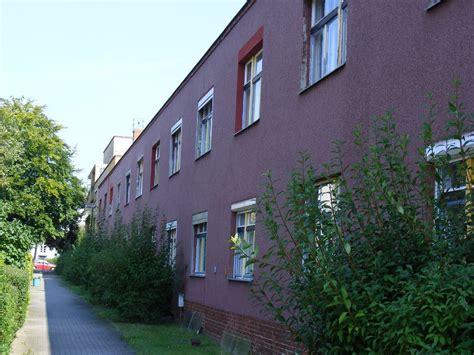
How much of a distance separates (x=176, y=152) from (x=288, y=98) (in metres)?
10.0

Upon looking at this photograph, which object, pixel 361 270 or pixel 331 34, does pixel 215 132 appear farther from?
pixel 361 270

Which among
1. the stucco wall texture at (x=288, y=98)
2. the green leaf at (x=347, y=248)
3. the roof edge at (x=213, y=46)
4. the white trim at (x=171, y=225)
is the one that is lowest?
the green leaf at (x=347, y=248)

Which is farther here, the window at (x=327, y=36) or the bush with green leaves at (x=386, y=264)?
the window at (x=327, y=36)

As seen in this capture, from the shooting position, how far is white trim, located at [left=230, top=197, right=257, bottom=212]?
12531 mm

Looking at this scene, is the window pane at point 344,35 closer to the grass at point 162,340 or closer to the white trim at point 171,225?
the grass at point 162,340

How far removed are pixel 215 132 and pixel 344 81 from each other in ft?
22.5

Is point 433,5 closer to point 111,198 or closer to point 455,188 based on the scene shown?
point 455,188

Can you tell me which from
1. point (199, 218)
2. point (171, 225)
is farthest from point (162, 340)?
point (171, 225)

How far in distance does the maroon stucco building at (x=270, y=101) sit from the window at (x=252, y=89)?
27 millimetres

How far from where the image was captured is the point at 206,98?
1711 cm

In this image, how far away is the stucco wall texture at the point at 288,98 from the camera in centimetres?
716

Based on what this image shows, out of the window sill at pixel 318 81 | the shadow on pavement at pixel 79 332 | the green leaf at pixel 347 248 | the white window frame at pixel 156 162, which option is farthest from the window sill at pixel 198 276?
the green leaf at pixel 347 248

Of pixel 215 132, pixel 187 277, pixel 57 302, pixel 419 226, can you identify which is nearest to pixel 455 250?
pixel 419 226

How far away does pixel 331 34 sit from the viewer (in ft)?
33.6
